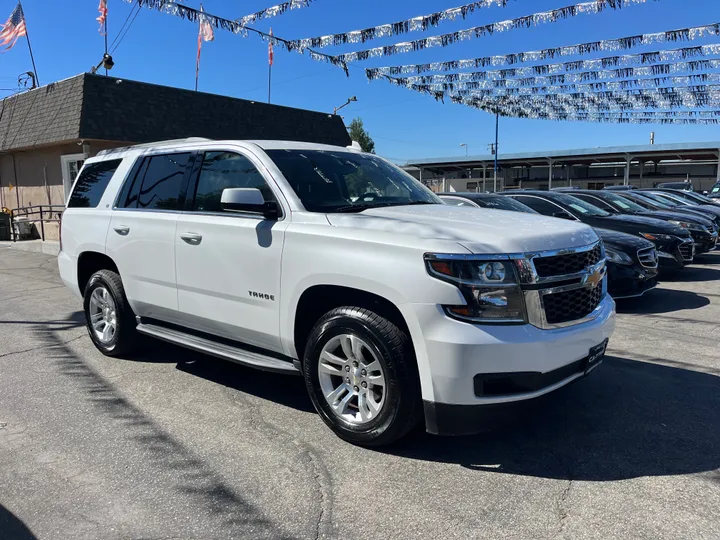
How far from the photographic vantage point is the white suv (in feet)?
10.0

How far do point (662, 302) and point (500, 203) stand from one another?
9.17 feet

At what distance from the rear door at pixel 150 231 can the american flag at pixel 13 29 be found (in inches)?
705

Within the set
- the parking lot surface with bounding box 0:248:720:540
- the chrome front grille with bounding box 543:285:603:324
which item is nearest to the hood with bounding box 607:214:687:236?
the parking lot surface with bounding box 0:248:720:540

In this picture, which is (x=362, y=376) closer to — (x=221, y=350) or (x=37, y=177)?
(x=221, y=350)

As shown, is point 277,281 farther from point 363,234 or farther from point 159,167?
point 159,167

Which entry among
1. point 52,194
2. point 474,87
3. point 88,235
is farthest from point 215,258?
point 52,194

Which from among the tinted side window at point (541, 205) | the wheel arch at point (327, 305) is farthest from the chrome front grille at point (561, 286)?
the tinted side window at point (541, 205)

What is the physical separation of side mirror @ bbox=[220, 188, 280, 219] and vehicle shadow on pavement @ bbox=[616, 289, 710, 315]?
17.9 feet

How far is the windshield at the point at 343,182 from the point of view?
4059mm

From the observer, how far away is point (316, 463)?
3346mm

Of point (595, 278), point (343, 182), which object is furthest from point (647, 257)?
point (343, 182)

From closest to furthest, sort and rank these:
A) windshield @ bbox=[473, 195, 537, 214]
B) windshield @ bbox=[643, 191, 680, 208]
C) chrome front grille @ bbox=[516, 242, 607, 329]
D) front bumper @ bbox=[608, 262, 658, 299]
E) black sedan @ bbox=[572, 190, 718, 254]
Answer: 1. chrome front grille @ bbox=[516, 242, 607, 329]
2. front bumper @ bbox=[608, 262, 658, 299]
3. windshield @ bbox=[473, 195, 537, 214]
4. black sedan @ bbox=[572, 190, 718, 254]
5. windshield @ bbox=[643, 191, 680, 208]

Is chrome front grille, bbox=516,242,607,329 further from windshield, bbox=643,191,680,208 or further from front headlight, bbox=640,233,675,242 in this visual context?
windshield, bbox=643,191,680,208

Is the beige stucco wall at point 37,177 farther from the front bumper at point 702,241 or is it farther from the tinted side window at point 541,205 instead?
the front bumper at point 702,241
